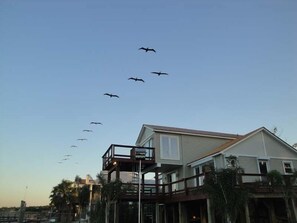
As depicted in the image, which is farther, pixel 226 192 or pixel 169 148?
pixel 169 148

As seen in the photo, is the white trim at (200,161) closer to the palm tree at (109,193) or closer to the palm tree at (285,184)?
the palm tree at (285,184)

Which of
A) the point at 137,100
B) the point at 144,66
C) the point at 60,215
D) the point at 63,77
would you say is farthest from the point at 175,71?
the point at 60,215

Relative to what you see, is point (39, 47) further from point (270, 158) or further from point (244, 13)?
point (270, 158)

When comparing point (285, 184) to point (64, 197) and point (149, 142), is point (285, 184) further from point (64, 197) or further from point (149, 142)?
point (64, 197)

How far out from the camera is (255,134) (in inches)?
863

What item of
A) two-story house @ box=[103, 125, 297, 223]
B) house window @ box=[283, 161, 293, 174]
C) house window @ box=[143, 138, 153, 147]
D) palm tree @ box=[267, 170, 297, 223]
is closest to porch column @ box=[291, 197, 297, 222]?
two-story house @ box=[103, 125, 297, 223]

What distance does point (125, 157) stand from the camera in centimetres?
2298

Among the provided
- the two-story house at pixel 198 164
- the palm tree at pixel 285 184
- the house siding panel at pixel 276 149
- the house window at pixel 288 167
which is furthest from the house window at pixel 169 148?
the palm tree at pixel 285 184

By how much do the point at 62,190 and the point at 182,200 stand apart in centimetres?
3100

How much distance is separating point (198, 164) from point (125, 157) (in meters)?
5.98

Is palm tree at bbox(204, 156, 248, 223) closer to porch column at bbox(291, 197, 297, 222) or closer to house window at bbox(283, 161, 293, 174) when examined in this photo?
porch column at bbox(291, 197, 297, 222)

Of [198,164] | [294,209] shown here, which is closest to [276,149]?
[198,164]

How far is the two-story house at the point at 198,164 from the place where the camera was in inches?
714

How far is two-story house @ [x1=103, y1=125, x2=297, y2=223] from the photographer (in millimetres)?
18141
